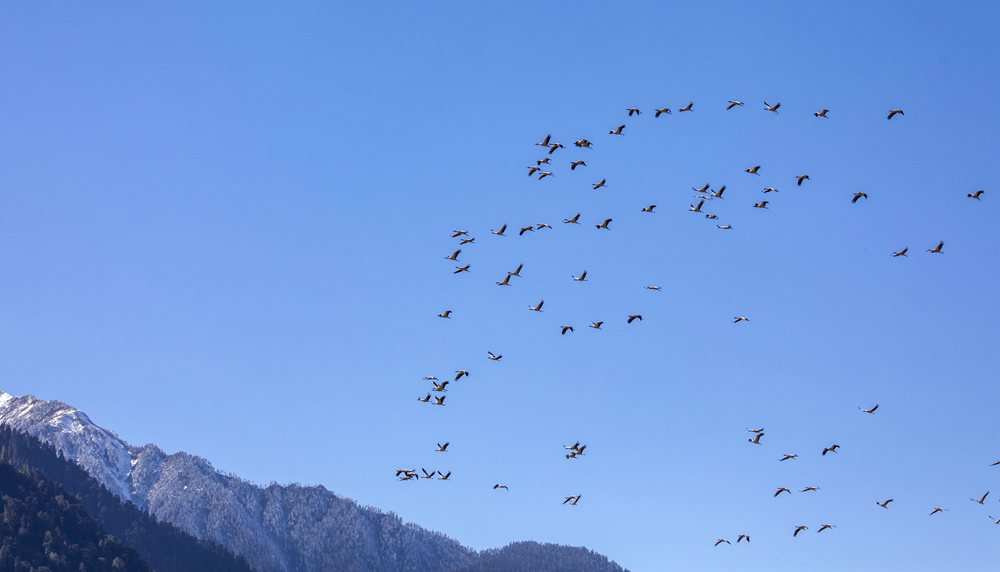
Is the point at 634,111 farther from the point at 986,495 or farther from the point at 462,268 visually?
the point at 986,495

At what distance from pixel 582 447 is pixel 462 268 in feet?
66.8

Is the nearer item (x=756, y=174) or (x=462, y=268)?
(x=756, y=174)

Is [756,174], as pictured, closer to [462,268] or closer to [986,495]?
[462,268]

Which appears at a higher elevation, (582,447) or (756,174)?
(756,174)

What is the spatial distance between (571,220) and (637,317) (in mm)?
11230

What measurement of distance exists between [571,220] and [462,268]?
37.1 ft

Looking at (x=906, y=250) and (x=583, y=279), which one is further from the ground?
(x=906, y=250)

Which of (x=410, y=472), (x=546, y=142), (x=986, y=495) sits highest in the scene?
(x=546, y=142)

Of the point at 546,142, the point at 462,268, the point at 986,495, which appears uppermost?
the point at 546,142

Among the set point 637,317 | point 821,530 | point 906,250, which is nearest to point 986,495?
point 821,530

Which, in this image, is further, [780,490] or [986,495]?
[986,495]

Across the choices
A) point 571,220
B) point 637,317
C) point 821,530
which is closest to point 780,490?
point 821,530

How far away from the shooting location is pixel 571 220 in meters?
129

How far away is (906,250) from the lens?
4852 inches
